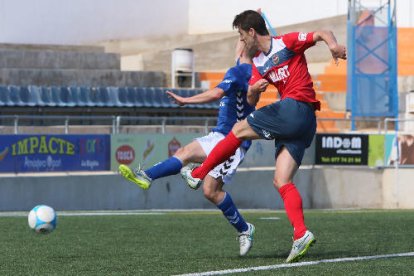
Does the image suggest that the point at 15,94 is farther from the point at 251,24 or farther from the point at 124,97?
the point at 251,24

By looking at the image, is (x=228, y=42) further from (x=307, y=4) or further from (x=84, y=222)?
(x=84, y=222)

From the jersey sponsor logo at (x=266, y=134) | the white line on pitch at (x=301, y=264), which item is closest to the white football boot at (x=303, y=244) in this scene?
the white line on pitch at (x=301, y=264)

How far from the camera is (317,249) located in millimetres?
10195

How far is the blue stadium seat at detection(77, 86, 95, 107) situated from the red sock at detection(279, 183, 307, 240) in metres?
20.3

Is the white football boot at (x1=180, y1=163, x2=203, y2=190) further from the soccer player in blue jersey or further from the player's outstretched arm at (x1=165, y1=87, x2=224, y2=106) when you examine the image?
the player's outstretched arm at (x1=165, y1=87, x2=224, y2=106)

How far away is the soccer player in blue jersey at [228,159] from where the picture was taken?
9836 mm

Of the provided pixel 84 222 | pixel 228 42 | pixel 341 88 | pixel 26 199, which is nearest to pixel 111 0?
pixel 228 42

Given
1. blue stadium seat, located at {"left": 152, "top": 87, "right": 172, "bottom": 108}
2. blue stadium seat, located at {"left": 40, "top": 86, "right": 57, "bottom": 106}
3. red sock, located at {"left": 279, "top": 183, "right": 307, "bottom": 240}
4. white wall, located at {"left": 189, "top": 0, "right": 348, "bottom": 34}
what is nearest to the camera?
red sock, located at {"left": 279, "top": 183, "right": 307, "bottom": 240}

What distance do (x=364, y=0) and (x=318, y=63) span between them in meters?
3.88

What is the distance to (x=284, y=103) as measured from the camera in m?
8.83

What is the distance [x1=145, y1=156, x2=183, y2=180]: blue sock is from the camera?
1000 centimetres

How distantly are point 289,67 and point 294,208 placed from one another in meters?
1.08

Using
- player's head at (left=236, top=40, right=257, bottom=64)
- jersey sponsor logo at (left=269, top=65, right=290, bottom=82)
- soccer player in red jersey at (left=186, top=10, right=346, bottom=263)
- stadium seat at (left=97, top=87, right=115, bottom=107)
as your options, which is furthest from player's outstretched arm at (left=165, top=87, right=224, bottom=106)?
stadium seat at (left=97, top=87, right=115, bottom=107)

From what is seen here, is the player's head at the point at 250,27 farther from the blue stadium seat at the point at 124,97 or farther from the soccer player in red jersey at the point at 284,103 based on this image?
the blue stadium seat at the point at 124,97
